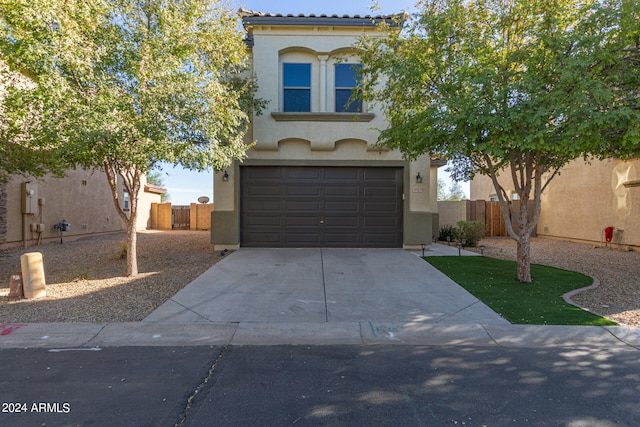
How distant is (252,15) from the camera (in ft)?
35.7

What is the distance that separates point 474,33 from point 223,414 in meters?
7.58

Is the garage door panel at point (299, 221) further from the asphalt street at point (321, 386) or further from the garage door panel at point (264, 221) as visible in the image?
the asphalt street at point (321, 386)

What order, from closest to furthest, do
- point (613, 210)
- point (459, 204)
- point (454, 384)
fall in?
point (454, 384) → point (613, 210) → point (459, 204)

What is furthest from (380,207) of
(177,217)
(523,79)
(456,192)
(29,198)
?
(456,192)

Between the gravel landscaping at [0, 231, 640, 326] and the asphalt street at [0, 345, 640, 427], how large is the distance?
1.38m

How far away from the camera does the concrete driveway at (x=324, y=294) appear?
17.7ft

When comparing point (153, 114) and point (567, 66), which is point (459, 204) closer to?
point (567, 66)

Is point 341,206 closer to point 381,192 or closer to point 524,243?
point 381,192

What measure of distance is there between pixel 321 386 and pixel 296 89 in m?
10.0

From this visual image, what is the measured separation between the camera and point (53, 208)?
14109 mm

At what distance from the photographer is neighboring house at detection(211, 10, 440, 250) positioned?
11078mm

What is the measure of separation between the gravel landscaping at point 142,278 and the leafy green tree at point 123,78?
86.0 inches

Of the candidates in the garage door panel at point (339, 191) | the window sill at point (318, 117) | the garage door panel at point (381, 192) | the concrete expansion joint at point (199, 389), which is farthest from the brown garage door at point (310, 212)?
the concrete expansion joint at point (199, 389)

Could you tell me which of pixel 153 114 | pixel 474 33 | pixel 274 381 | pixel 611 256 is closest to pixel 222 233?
pixel 153 114
